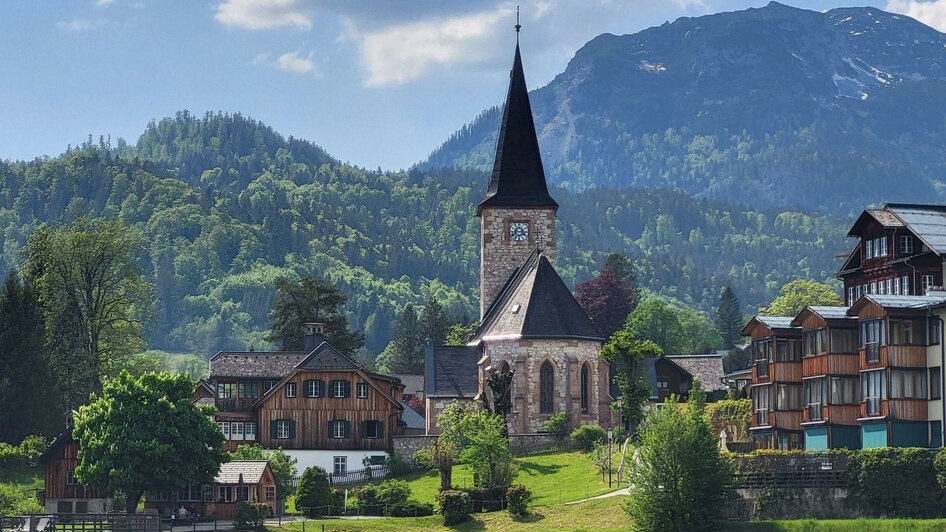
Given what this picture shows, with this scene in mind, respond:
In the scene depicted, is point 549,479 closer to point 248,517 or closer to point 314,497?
point 314,497

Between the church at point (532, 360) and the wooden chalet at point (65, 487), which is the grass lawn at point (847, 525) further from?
the wooden chalet at point (65, 487)

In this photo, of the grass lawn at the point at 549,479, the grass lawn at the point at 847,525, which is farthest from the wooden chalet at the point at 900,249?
the grass lawn at the point at 847,525

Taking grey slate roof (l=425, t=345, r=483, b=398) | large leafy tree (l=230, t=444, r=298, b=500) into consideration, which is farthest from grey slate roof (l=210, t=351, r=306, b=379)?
large leafy tree (l=230, t=444, r=298, b=500)

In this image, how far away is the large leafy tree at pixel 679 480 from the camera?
6988 centimetres

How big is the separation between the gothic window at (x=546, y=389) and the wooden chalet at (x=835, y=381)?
87.9 ft

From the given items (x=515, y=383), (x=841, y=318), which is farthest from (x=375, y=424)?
(x=841, y=318)

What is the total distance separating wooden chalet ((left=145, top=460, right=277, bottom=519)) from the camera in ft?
278

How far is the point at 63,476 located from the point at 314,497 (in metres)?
15.0

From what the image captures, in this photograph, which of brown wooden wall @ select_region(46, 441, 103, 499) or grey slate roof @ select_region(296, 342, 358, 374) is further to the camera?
grey slate roof @ select_region(296, 342, 358, 374)

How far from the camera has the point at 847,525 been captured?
67.8 meters

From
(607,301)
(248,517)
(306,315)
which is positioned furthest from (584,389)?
(607,301)

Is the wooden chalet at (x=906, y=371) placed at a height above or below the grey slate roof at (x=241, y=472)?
above

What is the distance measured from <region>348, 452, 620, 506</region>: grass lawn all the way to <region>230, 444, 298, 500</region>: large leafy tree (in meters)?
6.66

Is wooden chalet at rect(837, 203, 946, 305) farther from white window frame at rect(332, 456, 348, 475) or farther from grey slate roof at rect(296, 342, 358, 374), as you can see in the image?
white window frame at rect(332, 456, 348, 475)
